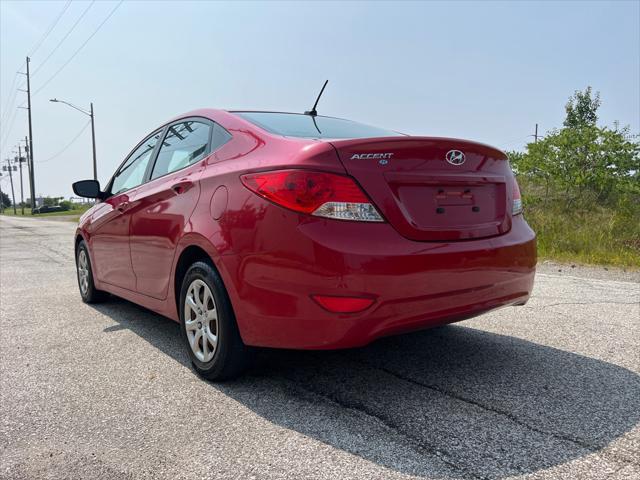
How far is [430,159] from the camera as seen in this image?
2.71m

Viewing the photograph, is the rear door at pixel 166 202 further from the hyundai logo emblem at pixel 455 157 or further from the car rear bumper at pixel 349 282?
the hyundai logo emblem at pixel 455 157

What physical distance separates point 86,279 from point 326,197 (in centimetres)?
391

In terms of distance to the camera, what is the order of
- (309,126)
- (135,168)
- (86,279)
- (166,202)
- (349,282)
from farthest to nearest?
(86,279) → (135,168) → (166,202) → (309,126) → (349,282)

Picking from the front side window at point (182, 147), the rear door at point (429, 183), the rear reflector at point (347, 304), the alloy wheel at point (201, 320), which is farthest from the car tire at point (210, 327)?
the rear door at point (429, 183)

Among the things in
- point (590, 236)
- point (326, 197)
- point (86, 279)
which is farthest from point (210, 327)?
point (590, 236)

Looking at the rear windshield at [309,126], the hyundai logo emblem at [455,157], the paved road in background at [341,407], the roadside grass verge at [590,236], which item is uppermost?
the rear windshield at [309,126]

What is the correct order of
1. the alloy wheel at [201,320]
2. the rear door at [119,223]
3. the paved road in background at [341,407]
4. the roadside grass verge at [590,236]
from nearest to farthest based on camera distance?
the paved road in background at [341,407], the alloy wheel at [201,320], the rear door at [119,223], the roadside grass verge at [590,236]

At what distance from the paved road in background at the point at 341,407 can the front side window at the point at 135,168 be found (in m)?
1.23

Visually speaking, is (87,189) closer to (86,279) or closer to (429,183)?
(86,279)

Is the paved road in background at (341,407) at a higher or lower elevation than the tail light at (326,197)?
lower

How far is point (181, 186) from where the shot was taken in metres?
3.37

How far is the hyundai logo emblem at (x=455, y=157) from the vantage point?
110 inches

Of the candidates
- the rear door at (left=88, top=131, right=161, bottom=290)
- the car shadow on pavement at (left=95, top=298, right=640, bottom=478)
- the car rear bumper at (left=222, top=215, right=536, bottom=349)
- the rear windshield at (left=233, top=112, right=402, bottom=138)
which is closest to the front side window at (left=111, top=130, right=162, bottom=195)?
the rear door at (left=88, top=131, right=161, bottom=290)

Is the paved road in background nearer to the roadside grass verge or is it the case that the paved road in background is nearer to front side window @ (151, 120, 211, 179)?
front side window @ (151, 120, 211, 179)
